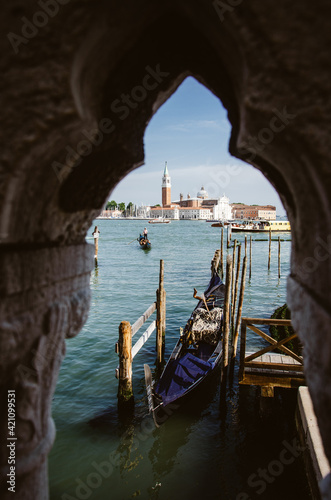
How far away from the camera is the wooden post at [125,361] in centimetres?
482

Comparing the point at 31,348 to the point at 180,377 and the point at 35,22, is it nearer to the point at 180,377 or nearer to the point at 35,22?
the point at 35,22

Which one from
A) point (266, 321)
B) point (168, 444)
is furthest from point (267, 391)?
point (168, 444)

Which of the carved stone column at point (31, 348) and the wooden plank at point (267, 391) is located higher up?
the carved stone column at point (31, 348)

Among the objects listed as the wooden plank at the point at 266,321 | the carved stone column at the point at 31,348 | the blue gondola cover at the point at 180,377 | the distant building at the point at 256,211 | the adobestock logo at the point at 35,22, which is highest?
the distant building at the point at 256,211

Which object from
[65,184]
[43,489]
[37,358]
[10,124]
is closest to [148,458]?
[43,489]

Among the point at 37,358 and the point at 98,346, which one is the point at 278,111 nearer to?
the point at 37,358

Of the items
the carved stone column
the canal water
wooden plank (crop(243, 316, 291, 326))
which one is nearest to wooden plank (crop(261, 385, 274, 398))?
the canal water

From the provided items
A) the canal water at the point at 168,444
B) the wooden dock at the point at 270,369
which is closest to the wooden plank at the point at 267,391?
the wooden dock at the point at 270,369

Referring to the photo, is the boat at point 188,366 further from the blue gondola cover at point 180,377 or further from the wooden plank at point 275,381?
the wooden plank at point 275,381

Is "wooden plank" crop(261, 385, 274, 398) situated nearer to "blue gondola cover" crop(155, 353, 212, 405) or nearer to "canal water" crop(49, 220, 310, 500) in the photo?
"canal water" crop(49, 220, 310, 500)

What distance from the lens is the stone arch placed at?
0.88m

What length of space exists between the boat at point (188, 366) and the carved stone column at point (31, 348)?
373cm

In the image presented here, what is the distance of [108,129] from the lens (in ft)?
4.18

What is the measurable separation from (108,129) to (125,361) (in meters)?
4.15
